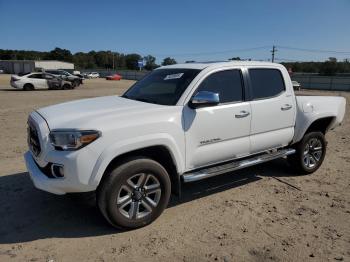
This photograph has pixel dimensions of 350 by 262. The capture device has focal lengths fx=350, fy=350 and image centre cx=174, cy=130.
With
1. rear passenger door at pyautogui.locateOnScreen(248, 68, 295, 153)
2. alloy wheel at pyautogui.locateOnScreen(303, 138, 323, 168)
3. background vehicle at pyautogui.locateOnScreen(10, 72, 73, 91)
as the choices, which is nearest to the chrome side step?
rear passenger door at pyautogui.locateOnScreen(248, 68, 295, 153)

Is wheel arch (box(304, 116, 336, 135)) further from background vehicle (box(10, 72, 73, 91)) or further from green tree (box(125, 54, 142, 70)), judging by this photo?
green tree (box(125, 54, 142, 70))

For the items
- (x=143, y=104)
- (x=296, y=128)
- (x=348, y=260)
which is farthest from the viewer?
(x=296, y=128)

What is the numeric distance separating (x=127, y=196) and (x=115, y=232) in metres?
0.45

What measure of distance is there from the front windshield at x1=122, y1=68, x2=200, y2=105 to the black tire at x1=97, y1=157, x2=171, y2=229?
3.08ft

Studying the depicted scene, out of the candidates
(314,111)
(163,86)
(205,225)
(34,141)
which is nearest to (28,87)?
(163,86)

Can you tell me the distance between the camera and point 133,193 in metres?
3.99

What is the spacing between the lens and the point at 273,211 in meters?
4.62

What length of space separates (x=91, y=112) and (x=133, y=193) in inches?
41.5

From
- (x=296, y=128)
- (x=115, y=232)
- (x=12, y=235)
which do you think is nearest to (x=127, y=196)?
(x=115, y=232)

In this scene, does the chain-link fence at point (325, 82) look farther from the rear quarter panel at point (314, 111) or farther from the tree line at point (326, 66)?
the rear quarter panel at point (314, 111)

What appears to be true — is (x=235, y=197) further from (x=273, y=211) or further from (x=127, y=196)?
(x=127, y=196)

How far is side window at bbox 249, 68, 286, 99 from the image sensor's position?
203 inches

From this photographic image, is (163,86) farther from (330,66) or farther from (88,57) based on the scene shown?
(88,57)

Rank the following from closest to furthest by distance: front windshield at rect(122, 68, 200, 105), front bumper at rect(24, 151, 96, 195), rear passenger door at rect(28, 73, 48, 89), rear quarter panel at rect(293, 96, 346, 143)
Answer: front bumper at rect(24, 151, 96, 195) < front windshield at rect(122, 68, 200, 105) < rear quarter panel at rect(293, 96, 346, 143) < rear passenger door at rect(28, 73, 48, 89)
